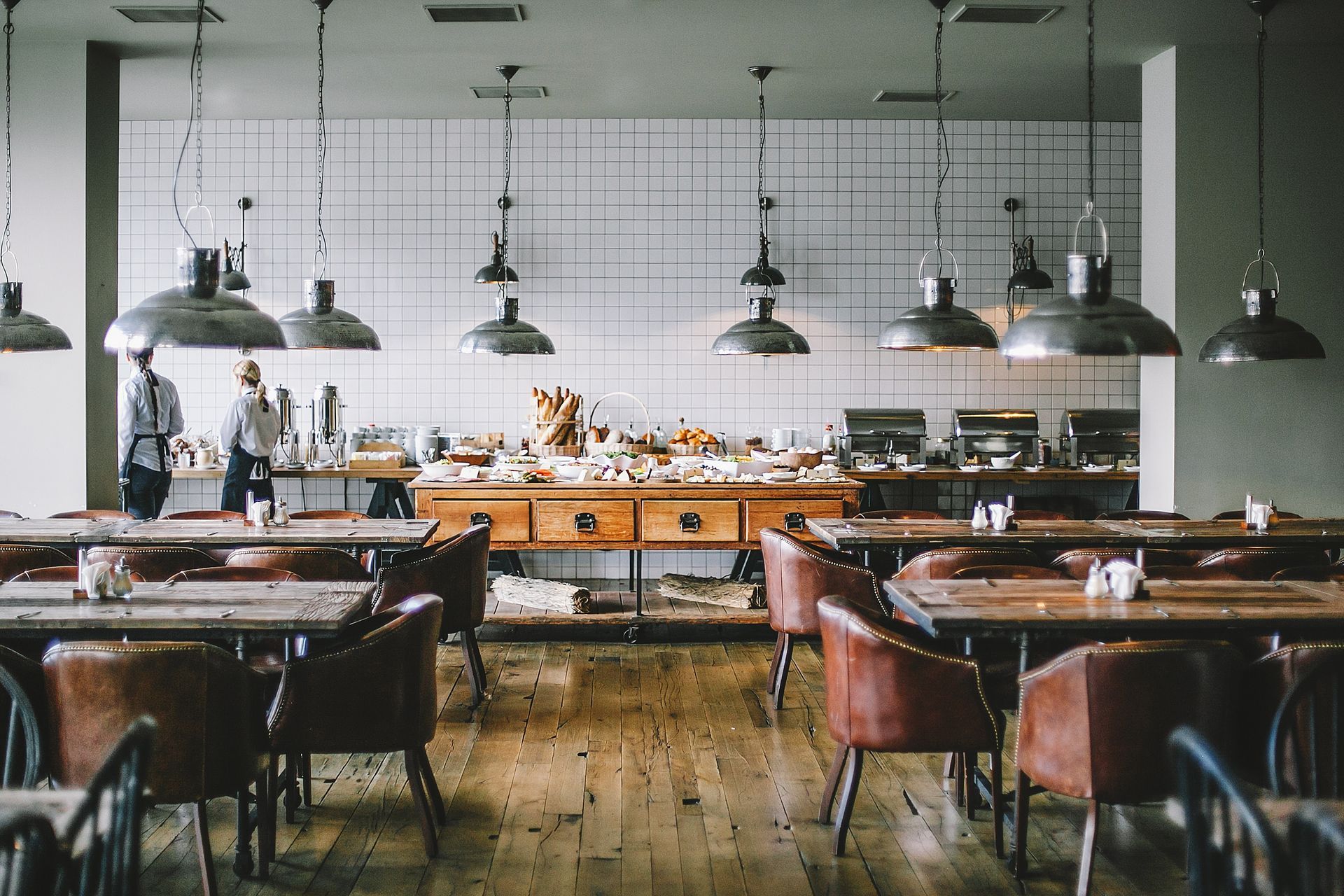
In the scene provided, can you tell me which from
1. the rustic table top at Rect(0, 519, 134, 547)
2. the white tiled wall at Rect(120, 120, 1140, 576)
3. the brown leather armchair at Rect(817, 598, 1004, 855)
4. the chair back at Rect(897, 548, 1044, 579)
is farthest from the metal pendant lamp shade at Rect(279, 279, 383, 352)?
the white tiled wall at Rect(120, 120, 1140, 576)

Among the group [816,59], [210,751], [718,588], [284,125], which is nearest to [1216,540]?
[718,588]

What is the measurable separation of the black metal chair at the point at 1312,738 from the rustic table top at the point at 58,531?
470 centimetres

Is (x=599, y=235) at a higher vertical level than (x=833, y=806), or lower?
higher

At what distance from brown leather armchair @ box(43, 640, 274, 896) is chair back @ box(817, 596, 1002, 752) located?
6.11 ft

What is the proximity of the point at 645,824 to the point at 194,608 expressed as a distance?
168 centimetres

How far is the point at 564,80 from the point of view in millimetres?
7316

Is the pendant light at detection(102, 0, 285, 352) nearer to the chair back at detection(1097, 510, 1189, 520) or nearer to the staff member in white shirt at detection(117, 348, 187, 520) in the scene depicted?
the staff member in white shirt at detection(117, 348, 187, 520)

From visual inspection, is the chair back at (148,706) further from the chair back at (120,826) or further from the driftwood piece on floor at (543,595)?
the driftwood piece on floor at (543,595)

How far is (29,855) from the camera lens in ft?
5.25

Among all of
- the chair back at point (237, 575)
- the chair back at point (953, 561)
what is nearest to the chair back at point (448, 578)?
the chair back at point (237, 575)

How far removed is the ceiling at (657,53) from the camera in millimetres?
5848

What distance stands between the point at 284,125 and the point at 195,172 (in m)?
0.84

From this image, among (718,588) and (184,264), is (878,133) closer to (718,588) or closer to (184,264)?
(718,588)

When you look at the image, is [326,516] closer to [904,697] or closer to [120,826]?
[904,697]
